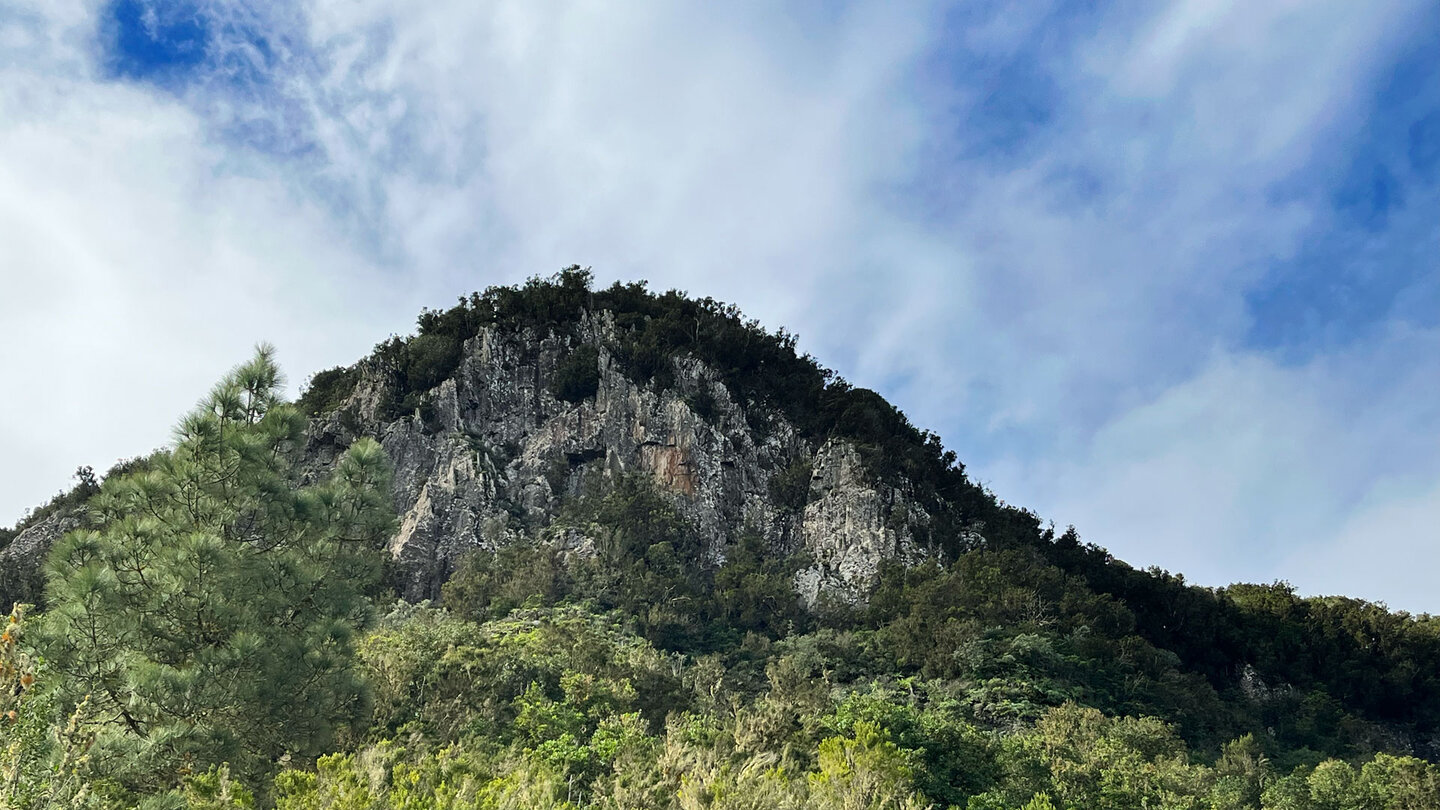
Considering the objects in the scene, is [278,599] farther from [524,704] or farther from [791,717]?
[791,717]

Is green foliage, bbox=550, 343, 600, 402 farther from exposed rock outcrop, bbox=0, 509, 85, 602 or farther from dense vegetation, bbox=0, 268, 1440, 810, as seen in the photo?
exposed rock outcrop, bbox=0, 509, 85, 602

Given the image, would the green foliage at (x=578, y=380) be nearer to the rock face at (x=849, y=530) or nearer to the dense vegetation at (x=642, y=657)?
the dense vegetation at (x=642, y=657)

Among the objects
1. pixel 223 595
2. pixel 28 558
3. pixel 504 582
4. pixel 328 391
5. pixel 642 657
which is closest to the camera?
pixel 223 595

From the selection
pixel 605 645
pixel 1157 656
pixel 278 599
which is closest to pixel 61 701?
pixel 278 599

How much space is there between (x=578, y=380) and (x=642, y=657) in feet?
92.5

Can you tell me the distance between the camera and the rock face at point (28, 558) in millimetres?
42344

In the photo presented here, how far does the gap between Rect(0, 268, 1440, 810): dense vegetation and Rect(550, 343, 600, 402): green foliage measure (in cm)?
19

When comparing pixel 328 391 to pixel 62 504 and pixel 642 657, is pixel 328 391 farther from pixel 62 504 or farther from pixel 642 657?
pixel 642 657

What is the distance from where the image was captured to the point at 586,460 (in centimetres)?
5353

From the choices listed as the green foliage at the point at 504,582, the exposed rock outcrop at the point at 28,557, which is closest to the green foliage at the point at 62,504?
the exposed rock outcrop at the point at 28,557

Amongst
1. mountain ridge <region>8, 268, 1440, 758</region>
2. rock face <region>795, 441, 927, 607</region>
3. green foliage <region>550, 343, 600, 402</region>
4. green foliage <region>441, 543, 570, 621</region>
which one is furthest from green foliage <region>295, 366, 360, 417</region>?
rock face <region>795, 441, 927, 607</region>

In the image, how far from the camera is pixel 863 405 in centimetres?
5775

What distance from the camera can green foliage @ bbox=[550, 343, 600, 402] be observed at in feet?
187

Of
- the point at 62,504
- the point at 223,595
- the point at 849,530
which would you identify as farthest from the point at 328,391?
the point at 223,595
